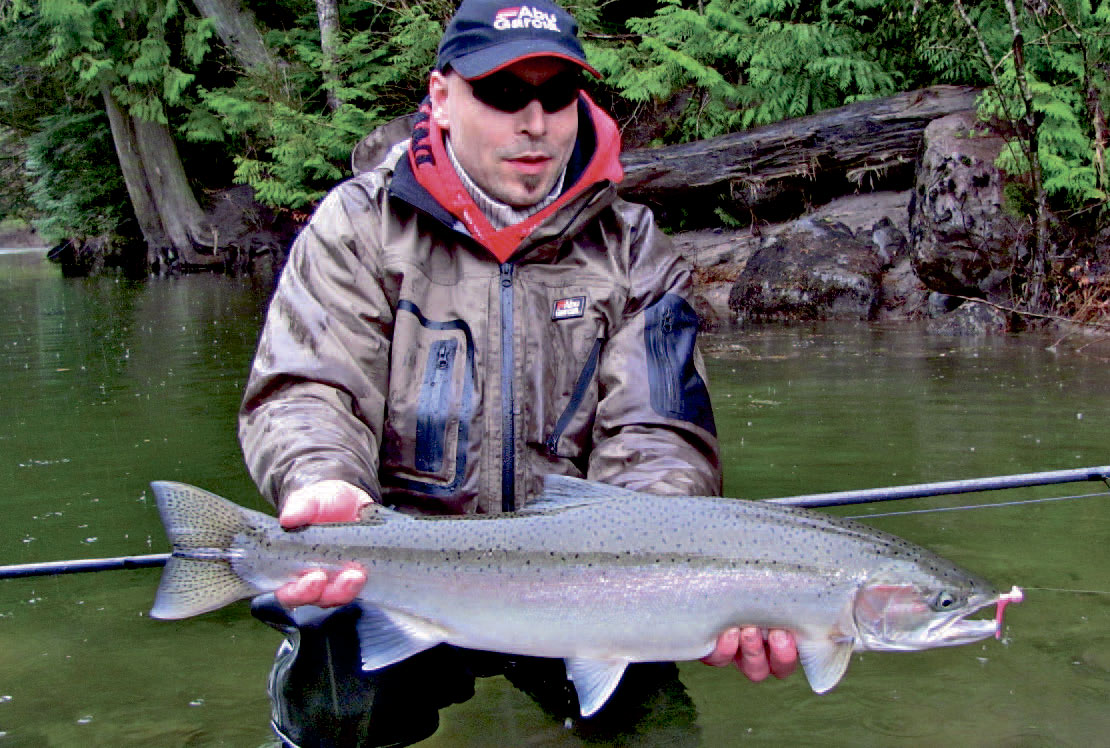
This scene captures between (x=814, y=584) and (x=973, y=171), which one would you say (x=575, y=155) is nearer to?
(x=814, y=584)

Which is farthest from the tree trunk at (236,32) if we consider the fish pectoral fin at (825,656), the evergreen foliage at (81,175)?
the fish pectoral fin at (825,656)

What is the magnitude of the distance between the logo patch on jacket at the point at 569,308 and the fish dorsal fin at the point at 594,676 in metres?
1.08

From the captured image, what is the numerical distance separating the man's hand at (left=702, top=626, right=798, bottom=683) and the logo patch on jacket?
1120mm

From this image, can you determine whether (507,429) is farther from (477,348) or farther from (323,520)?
(323,520)

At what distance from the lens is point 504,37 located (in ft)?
10.5

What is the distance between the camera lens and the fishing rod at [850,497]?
3.39 meters

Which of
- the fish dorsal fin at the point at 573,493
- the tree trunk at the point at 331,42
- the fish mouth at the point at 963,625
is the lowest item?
the fish mouth at the point at 963,625

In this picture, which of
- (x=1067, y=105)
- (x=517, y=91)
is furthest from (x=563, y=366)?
(x=1067, y=105)

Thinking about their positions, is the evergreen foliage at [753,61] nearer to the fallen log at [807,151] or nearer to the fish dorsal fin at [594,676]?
the fallen log at [807,151]

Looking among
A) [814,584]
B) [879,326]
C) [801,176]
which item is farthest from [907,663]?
[801,176]

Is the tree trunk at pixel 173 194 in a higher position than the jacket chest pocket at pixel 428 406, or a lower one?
higher

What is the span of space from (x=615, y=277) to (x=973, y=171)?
374 inches

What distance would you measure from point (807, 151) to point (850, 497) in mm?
12081

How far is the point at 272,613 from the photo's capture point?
2.91m
